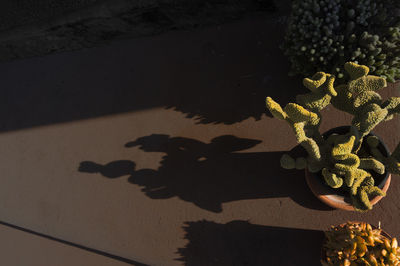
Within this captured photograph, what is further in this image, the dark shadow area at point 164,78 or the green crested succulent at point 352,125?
the dark shadow area at point 164,78

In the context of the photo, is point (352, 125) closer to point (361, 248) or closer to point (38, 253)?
point (361, 248)

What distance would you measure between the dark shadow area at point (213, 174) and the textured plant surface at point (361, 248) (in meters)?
0.39

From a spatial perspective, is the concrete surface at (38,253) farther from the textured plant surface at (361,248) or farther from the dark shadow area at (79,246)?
the textured plant surface at (361,248)

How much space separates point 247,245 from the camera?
2.03 meters

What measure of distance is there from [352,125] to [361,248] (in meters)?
0.59

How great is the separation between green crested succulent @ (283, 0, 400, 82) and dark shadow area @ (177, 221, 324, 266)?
3.43ft

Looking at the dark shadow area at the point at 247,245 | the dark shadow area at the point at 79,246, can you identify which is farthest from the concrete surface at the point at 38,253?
the dark shadow area at the point at 247,245

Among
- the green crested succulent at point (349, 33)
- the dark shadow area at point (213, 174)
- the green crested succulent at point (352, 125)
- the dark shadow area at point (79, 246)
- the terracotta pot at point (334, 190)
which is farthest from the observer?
the dark shadow area at point (79, 246)

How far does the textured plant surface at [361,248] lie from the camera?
1.47m

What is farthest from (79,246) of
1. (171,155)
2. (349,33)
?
(349,33)

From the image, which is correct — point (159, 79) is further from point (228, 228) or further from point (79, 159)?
point (228, 228)

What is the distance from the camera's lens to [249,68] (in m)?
2.30

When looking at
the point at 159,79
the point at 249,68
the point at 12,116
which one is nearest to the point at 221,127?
the point at 249,68

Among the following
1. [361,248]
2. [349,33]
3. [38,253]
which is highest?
[349,33]
